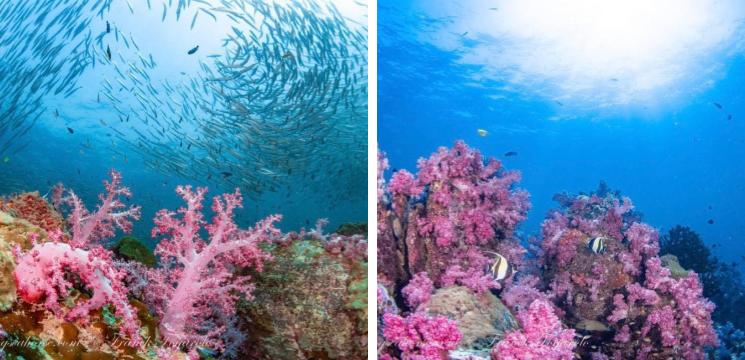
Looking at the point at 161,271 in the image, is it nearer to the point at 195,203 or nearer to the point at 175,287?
the point at 175,287

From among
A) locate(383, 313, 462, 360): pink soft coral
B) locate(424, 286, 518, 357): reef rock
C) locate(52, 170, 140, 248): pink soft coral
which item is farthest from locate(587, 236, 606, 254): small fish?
locate(52, 170, 140, 248): pink soft coral

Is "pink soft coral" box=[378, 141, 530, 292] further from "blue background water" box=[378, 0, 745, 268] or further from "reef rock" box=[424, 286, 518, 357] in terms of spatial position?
"blue background water" box=[378, 0, 745, 268]

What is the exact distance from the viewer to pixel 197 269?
281cm

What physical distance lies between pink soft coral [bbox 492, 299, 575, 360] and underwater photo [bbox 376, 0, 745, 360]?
0.04ft

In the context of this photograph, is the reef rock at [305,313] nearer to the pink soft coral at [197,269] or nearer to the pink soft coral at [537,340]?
the pink soft coral at [197,269]

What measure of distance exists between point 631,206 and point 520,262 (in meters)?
1.54

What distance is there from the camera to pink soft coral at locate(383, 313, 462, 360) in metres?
3.02

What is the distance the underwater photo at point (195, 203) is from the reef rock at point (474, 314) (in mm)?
638

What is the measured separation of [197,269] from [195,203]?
45 centimetres

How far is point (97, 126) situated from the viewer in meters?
13.3

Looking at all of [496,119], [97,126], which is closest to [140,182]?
[97,126]

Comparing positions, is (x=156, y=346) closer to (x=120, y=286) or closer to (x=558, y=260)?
(x=120, y=286)

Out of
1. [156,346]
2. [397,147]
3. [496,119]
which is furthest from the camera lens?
[496,119]

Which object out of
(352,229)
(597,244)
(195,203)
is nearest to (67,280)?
(195,203)
